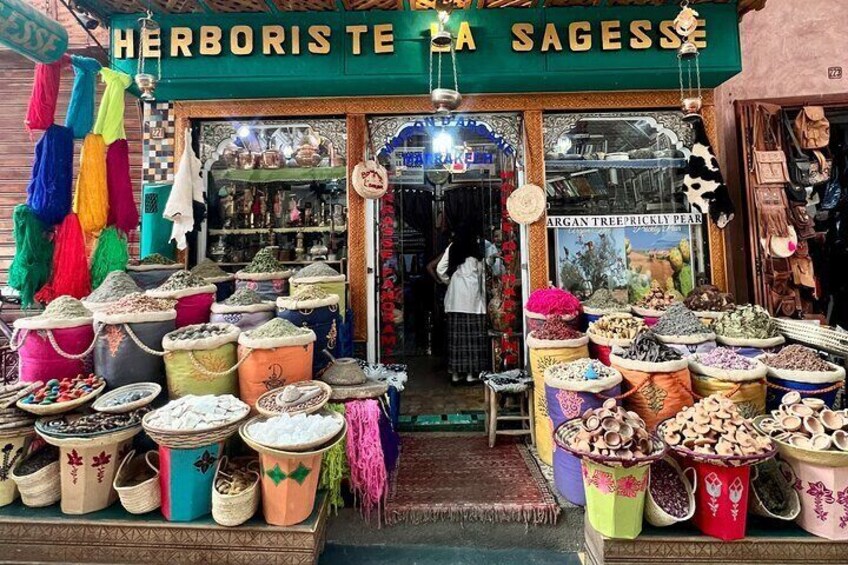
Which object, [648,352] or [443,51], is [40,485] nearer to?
[648,352]

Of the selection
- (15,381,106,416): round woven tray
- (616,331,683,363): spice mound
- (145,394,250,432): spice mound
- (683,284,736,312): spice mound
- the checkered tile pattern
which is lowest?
(145,394,250,432): spice mound

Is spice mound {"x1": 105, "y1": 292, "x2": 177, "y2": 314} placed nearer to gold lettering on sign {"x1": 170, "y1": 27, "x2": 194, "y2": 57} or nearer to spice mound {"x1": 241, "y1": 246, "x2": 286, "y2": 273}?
spice mound {"x1": 241, "y1": 246, "x2": 286, "y2": 273}

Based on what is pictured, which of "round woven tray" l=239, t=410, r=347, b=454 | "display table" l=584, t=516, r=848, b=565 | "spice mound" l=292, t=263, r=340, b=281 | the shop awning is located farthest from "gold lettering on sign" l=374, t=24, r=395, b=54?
"display table" l=584, t=516, r=848, b=565

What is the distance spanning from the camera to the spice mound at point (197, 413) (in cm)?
260

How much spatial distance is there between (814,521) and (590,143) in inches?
164

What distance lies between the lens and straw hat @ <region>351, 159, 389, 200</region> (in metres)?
4.84

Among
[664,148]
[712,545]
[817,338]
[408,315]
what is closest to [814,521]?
[712,545]

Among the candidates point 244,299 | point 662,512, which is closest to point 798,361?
point 662,512

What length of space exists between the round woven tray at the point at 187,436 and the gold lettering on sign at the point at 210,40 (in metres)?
3.78

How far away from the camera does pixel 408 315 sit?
8.00 m

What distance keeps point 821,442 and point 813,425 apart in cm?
17

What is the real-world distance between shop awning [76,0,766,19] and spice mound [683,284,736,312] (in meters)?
3.02

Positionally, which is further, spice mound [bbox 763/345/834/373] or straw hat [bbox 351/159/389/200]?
straw hat [bbox 351/159/389/200]

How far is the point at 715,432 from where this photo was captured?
2537 mm
